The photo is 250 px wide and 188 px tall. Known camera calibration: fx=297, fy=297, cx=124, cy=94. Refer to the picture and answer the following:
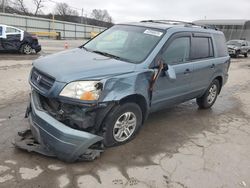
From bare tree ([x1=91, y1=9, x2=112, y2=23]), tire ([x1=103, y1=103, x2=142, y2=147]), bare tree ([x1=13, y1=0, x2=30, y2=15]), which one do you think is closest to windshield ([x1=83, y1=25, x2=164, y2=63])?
tire ([x1=103, y1=103, x2=142, y2=147])

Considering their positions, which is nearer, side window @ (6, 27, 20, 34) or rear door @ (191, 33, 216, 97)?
rear door @ (191, 33, 216, 97)

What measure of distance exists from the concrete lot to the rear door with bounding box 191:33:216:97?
76 centimetres

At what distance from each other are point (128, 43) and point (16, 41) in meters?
11.8

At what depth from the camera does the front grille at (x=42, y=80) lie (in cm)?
397

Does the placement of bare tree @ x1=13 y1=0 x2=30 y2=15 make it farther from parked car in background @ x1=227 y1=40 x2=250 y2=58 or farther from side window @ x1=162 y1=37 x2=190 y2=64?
side window @ x1=162 y1=37 x2=190 y2=64

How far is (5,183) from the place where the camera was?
3.40 metres

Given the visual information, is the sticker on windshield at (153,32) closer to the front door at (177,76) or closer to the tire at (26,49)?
the front door at (177,76)

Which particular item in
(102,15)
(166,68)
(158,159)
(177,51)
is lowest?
(158,159)

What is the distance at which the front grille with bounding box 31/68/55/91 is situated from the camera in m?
3.97

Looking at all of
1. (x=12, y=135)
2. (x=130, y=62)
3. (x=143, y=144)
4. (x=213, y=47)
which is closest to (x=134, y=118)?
(x=143, y=144)

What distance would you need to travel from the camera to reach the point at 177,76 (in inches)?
209

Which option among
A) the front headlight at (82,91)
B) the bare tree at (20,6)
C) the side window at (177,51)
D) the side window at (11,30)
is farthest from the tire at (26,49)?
the bare tree at (20,6)

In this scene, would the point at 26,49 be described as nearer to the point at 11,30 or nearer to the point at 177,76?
the point at 11,30

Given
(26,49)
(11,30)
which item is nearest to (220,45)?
(11,30)
